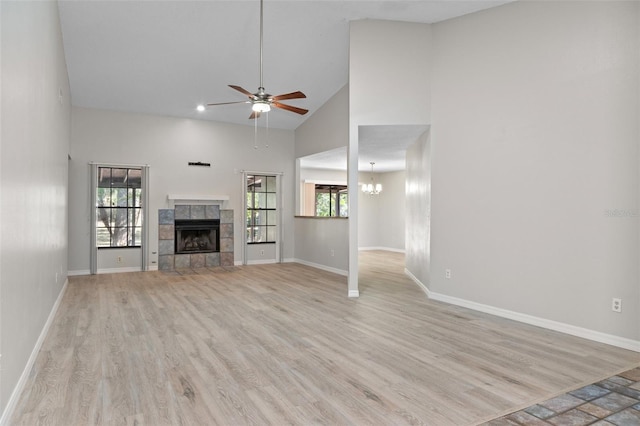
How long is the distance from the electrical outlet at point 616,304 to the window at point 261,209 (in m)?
6.57

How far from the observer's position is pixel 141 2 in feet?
Answer: 14.5

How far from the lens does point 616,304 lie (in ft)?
11.3

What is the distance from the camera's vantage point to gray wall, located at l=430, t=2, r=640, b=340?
136 inches

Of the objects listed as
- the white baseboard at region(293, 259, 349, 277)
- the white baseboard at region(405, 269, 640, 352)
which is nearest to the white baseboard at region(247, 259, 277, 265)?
the white baseboard at region(293, 259, 349, 277)

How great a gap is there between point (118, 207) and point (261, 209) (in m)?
2.90

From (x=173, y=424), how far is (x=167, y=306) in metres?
2.87

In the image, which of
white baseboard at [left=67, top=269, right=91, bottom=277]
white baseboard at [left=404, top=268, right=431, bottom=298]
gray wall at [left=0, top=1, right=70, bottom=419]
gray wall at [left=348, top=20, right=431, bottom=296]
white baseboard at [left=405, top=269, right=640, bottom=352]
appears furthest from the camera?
white baseboard at [left=67, top=269, right=91, bottom=277]

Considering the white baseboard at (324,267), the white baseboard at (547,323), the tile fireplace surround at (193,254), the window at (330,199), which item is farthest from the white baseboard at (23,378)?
the window at (330,199)

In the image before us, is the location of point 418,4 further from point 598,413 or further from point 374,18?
point 598,413

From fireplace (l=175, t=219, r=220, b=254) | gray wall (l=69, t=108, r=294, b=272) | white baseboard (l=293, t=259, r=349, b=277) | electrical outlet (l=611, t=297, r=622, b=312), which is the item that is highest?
gray wall (l=69, t=108, r=294, b=272)

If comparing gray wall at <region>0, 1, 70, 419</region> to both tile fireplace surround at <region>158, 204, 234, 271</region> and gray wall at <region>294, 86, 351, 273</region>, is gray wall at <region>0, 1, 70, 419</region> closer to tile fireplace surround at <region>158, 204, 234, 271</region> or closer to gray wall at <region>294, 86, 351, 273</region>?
tile fireplace surround at <region>158, 204, 234, 271</region>

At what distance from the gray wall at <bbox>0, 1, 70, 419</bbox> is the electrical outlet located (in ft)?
15.0

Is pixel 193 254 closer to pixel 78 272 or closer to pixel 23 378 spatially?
pixel 78 272

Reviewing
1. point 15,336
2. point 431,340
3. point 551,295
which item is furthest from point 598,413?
point 15,336
